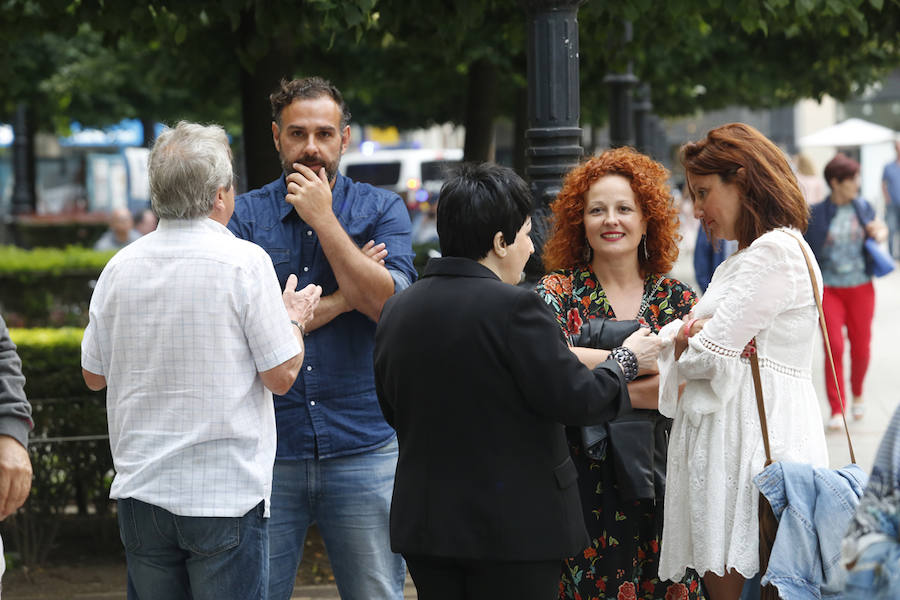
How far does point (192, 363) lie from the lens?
3047 millimetres

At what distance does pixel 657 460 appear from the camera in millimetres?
3684

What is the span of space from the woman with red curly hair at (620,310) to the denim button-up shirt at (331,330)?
0.53 m

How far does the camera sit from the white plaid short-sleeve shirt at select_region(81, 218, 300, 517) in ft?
9.99

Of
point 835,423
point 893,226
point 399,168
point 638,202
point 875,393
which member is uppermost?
point 399,168

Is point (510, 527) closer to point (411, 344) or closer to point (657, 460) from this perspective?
point (411, 344)

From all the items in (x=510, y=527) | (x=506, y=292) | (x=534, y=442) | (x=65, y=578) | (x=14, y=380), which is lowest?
(x=65, y=578)

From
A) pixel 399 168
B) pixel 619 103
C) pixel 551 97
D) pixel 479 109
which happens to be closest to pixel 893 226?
pixel 479 109

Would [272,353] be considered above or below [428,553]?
above

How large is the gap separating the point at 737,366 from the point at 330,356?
1.17m

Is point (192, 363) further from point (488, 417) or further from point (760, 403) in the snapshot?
point (760, 403)

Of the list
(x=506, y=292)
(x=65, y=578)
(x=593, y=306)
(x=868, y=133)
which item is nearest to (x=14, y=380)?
(x=506, y=292)

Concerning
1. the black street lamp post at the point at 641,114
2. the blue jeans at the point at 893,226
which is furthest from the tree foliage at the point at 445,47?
the blue jeans at the point at 893,226

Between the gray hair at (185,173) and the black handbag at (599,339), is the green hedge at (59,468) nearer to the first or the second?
the gray hair at (185,173)

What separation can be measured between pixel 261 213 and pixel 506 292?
1.13 metres
